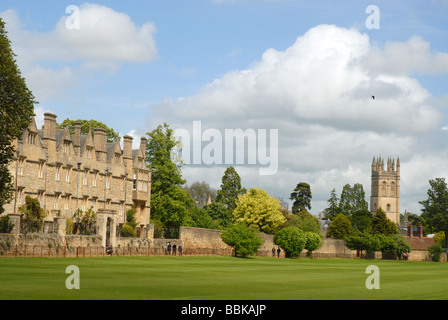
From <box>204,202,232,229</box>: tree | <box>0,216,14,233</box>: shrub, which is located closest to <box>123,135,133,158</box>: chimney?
<box>204,202,232,229</box>: tree

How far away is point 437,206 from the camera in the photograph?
440ft

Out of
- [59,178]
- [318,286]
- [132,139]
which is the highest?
[132,139]

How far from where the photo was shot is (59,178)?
63.9 m

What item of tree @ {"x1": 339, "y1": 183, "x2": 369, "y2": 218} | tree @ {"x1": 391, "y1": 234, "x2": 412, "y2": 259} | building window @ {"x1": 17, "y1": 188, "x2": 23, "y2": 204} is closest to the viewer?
building window @ {"x1": 17, "y1": 188, "x2": 23, "y2": 204}

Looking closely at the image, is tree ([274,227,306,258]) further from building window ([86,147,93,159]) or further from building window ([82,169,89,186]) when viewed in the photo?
building window ([86,147,93,159])

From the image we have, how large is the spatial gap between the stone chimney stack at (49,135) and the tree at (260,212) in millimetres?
40485

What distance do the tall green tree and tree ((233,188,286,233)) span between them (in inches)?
655

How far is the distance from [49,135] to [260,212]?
139 ft

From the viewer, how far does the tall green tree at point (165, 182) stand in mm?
81375

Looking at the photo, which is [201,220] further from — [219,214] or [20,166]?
[20,166]

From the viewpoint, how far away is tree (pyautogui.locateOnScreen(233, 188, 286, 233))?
319 feet
